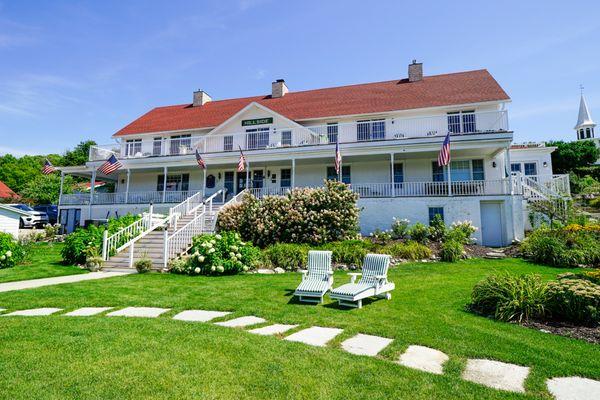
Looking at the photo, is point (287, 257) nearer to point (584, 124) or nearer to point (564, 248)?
point (564, 248)

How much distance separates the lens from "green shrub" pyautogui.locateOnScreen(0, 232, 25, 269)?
11859 mm

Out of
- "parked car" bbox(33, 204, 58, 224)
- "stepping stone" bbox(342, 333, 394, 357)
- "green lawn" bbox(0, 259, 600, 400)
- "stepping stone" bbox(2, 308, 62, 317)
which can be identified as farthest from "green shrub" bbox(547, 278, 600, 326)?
"parked car" bbox(33, 204, 58, 224)

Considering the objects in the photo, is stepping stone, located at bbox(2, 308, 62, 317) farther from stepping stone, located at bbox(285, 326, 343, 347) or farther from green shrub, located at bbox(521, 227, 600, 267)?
green shrub, located at bbox(521, 227, 600, 267)

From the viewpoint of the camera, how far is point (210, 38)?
12242 mm

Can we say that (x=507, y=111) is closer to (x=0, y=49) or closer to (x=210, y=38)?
(x=210, y=38)

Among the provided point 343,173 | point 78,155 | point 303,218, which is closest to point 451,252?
point 303,218

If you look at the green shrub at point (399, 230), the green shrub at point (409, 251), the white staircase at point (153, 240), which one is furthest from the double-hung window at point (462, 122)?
the white staircase at point (153, 240)

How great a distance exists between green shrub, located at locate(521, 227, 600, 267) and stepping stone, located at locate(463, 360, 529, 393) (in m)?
9.43

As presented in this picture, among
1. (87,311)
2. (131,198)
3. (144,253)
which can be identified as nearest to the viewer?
(87,311)

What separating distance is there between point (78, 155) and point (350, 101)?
5852 centimetres

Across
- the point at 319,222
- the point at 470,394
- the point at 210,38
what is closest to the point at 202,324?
the point at 470,394

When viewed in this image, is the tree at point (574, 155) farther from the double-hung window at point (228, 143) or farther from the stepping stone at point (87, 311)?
the stepping stone at point (87, 311)

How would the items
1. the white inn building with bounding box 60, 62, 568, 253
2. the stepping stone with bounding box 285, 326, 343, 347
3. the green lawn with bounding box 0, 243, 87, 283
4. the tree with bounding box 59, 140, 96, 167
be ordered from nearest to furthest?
A: the stepping stone with bounding box 285, 326, 343, 347 → the green lawn with bounding box 0, 243, 87, 283 → the white inn building with bounding box 60, 62, 568, 253 → the tree with bounding box 59, 140, 96, 167

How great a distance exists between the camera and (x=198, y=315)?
6.34 meters
